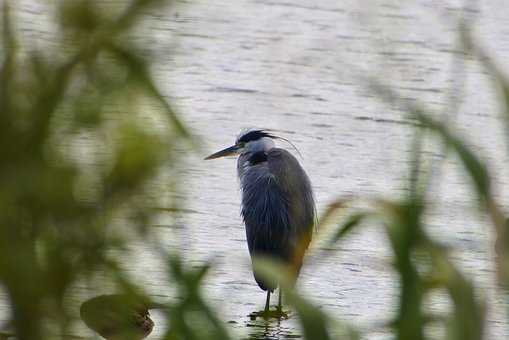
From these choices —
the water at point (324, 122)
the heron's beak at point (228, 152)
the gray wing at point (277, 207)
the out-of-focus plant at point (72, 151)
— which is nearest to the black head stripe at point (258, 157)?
the gray wing at point (277, 207)

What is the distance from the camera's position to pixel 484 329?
1.51 metres

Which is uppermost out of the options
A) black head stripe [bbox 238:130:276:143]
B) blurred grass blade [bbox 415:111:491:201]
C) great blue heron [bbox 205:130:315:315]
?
blurred grass blade [bbox 415:111:491:201]

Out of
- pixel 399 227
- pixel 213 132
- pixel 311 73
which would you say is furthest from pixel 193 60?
pixel 399 227

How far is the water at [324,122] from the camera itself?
5.43m

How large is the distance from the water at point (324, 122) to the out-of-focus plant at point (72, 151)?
2059 mm

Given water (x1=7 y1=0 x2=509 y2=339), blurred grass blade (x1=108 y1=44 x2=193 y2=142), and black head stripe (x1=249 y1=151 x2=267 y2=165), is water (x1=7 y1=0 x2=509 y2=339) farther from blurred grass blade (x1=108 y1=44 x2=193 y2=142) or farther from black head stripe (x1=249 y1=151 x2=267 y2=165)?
blurred grass blade (x1=108 y1=44 x2=193 y2=142)

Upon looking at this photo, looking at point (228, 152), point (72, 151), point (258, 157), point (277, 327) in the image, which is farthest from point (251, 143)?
point (72, 151)

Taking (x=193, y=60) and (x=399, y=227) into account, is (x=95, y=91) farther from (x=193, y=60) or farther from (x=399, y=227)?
(x=193, y=60)

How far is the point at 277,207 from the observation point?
5.79 metres

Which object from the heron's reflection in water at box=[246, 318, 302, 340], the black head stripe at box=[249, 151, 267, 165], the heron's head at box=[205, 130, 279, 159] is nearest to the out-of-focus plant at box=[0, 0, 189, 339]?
the heron's reflection in water at box=[246, 318, 302, 340]

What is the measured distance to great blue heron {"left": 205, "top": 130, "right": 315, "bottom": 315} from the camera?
5695 millimetres

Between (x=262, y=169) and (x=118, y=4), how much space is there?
4631 millimetres

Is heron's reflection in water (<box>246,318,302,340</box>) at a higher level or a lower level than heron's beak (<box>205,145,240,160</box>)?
higher

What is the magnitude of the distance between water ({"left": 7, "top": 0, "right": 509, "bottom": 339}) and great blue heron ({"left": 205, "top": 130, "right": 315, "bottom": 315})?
14 centimetres
